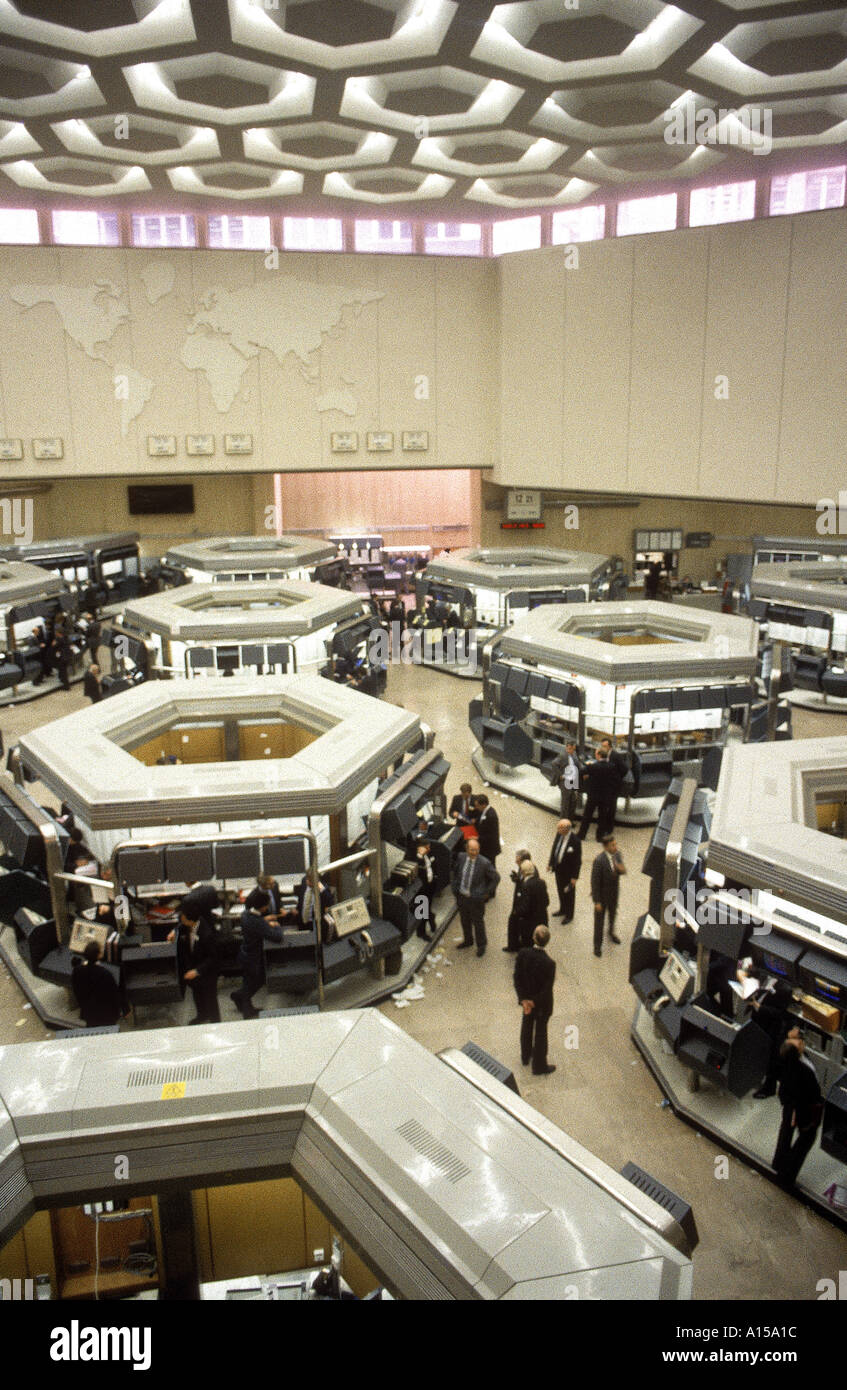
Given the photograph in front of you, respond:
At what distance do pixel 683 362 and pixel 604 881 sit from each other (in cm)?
1415

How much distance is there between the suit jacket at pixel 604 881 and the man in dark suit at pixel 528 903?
0.61m

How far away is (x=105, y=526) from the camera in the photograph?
984 inches

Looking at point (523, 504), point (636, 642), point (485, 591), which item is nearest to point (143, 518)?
point (523, 504)

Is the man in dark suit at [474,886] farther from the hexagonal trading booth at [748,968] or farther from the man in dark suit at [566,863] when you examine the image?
the hexagonal trading booth at [748,968]

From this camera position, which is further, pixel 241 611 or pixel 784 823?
pixel 241 611

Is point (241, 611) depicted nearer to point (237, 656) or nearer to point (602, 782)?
point (237, 656)

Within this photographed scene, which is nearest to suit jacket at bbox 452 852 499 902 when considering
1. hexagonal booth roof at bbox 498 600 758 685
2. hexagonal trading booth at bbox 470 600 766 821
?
hexagonal trading booth at bbox 470 600 766 821

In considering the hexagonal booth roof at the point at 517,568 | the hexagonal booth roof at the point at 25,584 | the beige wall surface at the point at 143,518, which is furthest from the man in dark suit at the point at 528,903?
the beige wall surface at the point at 143,518

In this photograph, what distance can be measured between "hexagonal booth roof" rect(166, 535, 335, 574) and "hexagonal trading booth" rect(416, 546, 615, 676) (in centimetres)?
253

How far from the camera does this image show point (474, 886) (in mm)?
8359

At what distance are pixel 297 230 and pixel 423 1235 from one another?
22.8 meters

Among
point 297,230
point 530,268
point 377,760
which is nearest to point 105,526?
point 297,230

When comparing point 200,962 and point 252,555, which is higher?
point 252,555
